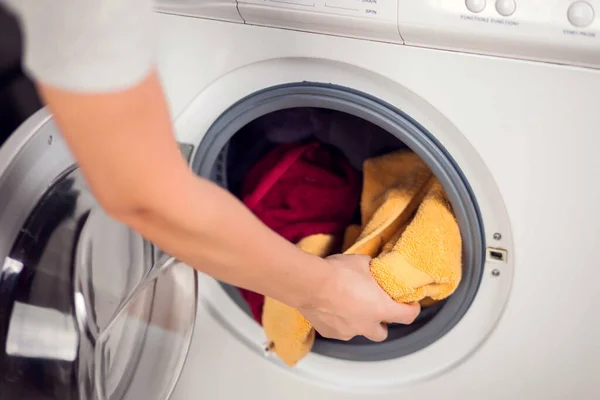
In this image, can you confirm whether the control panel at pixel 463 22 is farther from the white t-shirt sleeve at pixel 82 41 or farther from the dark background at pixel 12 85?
the white t-shirt sleeve at pixel 82 41

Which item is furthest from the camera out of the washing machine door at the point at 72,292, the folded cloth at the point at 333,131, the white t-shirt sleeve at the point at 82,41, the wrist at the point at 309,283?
the folded cloth at the point at 333,131

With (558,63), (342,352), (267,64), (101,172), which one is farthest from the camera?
(342,352)

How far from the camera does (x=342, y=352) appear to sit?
823mm

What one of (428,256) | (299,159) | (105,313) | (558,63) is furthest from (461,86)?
(105,313)

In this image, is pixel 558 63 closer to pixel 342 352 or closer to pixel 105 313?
pixel 342 352

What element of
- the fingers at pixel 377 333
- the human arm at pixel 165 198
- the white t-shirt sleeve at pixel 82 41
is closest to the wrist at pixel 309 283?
the human arm at pixel 165 198

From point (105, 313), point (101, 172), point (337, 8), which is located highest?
point (337, 8)

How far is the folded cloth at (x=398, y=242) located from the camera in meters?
0.69

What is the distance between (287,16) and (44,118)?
0.86 ft

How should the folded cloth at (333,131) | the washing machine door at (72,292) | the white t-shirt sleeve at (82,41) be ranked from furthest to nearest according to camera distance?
the folded cloth at (333,131) → the washing machine door at (72,292) → the white t-shirt sleeve at (82,41)

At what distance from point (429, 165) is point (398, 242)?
10cm

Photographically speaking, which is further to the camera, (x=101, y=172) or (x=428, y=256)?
(x=428, y=256)

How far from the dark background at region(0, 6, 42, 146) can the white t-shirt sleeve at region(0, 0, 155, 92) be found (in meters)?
Answer: 0.30

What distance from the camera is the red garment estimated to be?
85cm
